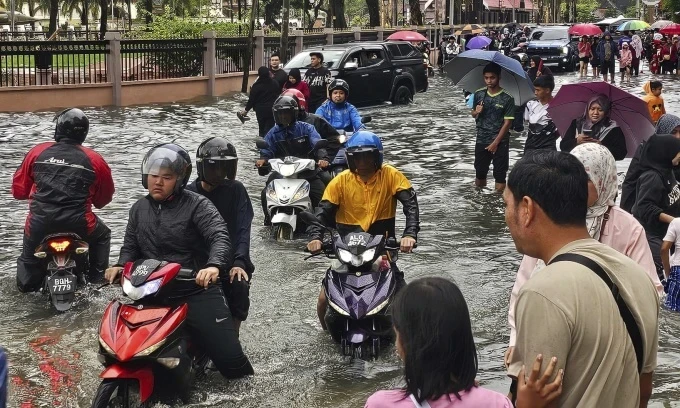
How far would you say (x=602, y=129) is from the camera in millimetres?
8609

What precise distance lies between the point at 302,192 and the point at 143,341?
5.35 metres

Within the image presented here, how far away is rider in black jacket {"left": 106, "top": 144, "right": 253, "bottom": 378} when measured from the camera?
5711 mm

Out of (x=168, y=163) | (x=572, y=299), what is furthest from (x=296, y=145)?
(x=572, y=299)

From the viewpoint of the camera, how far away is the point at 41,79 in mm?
23359

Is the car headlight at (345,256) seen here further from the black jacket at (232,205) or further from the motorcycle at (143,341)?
the motorcycle at (143,341)

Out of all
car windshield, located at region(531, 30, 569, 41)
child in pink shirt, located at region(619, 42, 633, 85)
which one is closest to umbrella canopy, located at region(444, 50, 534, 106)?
child in pink shirt, located at region(619, 42, 633, 85)

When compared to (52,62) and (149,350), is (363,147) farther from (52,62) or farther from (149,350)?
(52,62)

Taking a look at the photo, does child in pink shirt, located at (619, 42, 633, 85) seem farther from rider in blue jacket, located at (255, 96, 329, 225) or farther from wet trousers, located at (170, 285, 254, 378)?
wet trousers, located at (170, 285, 254, 378)

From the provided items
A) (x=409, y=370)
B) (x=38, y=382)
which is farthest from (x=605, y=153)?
(x=38, y=382)

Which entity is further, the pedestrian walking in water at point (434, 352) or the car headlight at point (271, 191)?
the car headlight at point (271, 191)

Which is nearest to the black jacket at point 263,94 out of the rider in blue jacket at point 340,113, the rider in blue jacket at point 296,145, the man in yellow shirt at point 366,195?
the rider in blue jacket at point 340,113

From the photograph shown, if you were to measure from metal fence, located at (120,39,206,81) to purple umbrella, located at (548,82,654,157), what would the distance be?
698 inches

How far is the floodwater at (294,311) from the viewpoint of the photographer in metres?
6.32

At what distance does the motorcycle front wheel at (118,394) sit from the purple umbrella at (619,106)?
16.1 feet
